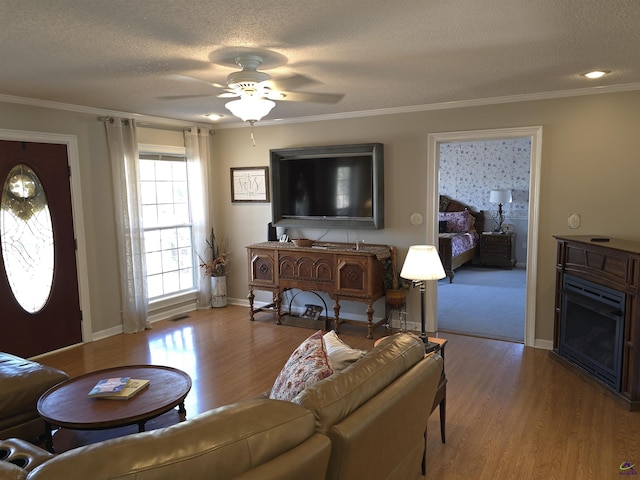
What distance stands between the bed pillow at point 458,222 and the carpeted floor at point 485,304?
0.82 meters

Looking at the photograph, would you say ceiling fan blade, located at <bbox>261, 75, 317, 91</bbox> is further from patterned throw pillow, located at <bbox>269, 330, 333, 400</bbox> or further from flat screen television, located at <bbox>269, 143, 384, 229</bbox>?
patterned throw pillow, located at <bbox>269, 330, 333, 400</bbox>

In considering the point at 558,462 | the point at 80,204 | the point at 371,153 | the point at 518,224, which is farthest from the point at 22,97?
the point at 518,224

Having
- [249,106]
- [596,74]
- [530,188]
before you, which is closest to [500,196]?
[530,188]

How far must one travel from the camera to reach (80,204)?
4.75m

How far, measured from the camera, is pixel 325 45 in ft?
9.05

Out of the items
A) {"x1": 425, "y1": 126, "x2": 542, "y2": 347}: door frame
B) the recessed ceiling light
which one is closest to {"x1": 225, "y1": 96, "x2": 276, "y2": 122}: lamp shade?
{"x1": 425, "y1": 126, "x2": 542, "y2": 347}: door frame

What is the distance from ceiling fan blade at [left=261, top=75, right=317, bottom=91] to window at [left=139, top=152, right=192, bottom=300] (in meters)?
2.39

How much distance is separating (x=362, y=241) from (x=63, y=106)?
3389 millimetres

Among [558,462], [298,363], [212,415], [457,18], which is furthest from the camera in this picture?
[558,462]

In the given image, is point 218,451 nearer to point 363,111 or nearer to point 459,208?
point 363,111

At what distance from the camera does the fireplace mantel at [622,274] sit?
10.5 feet

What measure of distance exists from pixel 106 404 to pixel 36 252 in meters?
2.58

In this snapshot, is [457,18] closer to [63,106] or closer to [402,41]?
[402,41]

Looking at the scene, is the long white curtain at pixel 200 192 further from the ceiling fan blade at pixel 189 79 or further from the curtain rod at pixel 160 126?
the ceiling fan blade at pixel 189 79
